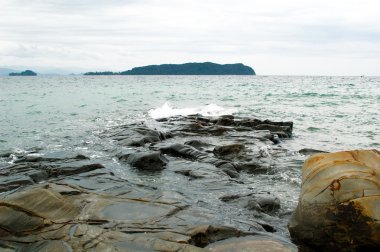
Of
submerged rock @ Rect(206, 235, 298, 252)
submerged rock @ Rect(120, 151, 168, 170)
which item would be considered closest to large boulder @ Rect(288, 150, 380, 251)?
submerged rock @ Rect(206, 235, 298, 252)

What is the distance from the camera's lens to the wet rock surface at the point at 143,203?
5.16 m

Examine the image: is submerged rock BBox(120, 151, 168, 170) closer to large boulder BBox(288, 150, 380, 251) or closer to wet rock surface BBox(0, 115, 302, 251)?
wet rock surface BBox(0, 115, 302, 251)

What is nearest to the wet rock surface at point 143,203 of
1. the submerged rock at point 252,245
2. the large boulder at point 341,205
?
the submerged rock at point 252,245

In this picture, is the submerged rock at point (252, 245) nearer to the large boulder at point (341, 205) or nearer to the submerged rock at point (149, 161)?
the large boulder at point (341, 205)

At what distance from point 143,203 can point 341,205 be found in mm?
3182

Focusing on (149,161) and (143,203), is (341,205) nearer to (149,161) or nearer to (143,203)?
(143,203)

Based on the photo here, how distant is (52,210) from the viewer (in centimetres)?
579

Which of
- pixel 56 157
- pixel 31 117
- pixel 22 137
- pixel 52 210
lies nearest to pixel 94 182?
pixel 52 210

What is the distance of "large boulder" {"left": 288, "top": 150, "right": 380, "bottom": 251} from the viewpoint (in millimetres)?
5020

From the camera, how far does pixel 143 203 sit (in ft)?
21.1

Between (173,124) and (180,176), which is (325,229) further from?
(173,124)

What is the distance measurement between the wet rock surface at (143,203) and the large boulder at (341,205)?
1.54 feet

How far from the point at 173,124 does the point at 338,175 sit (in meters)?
15.5

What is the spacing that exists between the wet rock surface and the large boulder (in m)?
0.47
